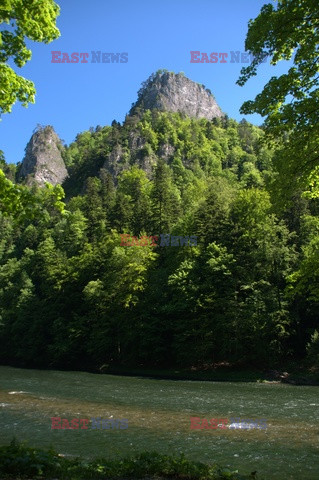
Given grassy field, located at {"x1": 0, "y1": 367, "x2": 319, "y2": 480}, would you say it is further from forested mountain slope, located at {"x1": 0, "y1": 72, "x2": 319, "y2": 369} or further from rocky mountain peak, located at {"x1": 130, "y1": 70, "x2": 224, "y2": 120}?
rocky mountain peak, located at {"x1": 130, "y1": 70, "x2": 224, "y2": 120}

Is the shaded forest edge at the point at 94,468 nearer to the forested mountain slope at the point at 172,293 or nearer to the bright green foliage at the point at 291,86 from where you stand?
the bright green foliage at the point at 291,86

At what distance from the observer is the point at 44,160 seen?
179m

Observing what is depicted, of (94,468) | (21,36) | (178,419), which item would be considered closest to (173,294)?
(178,419)

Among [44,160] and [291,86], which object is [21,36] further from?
[44,160]

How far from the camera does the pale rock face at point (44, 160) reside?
174m

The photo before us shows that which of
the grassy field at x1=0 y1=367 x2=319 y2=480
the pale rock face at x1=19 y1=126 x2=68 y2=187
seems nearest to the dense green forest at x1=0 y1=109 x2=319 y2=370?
the grassy field at x1=0 y1=367 x2=319 y2=480

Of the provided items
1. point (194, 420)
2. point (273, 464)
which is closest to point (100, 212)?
point (194, 420)

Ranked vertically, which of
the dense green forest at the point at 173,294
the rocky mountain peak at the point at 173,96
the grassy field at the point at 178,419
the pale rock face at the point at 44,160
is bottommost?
the grassy field at the point at 178,419

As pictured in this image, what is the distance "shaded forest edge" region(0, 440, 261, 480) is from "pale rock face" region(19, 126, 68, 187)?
168 m

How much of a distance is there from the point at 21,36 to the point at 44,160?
18088 centimetres

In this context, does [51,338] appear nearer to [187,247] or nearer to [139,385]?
[187,247]

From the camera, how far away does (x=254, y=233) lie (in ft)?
132

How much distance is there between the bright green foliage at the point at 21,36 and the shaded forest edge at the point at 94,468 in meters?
7.25

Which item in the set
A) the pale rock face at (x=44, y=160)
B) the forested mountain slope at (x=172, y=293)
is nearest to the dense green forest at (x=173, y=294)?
the forested mountain slope at (x=172, y=293)
